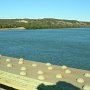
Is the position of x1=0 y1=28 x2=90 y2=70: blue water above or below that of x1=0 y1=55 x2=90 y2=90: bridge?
below

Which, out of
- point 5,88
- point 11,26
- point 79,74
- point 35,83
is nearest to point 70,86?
point 35,83

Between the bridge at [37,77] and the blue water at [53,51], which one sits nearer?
the bridge at [37,77]

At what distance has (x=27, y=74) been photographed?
26.8 ft

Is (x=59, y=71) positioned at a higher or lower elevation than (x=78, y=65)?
higher

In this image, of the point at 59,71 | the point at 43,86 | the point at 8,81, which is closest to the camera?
the point at 43,86

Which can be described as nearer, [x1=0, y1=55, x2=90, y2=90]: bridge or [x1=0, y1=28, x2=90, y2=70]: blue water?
[x1=0, y1=55, x2=90, y2=90]: bridge

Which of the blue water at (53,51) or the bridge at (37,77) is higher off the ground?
the bridge at (37,77)

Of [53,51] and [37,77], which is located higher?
[37,77]

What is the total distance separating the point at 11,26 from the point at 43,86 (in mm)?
136034

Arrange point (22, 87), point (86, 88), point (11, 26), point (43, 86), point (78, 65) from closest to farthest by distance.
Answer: point (86, 88) → point (43, 86) → point (22, 87) → point (78, 65) → point (11, 26)

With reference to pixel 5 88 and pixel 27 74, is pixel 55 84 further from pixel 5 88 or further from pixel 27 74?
pixel 5 88

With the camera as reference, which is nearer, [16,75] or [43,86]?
[43,86]

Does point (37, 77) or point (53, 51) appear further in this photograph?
point (53, 51)

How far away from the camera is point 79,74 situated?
8.45 meters
